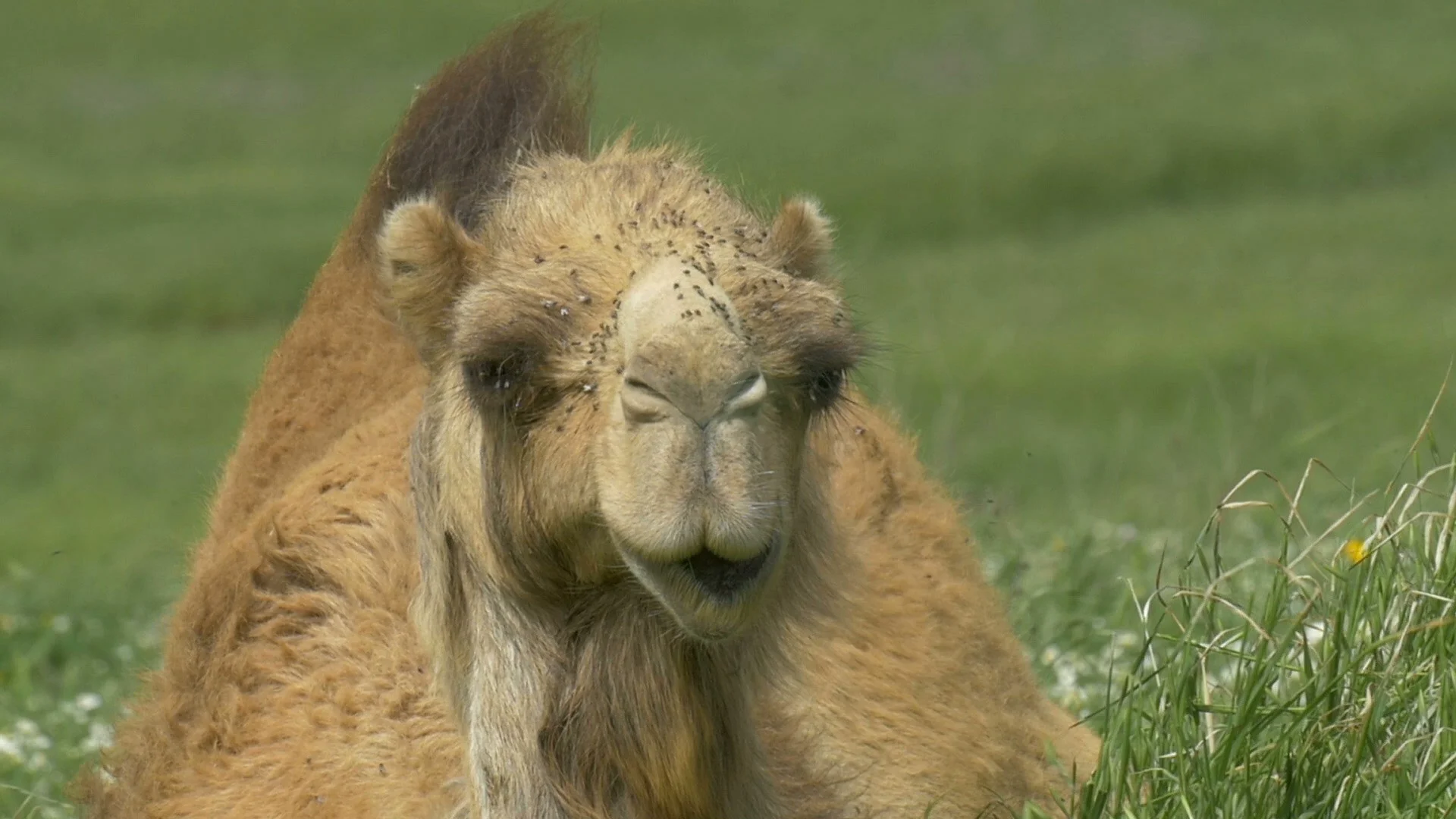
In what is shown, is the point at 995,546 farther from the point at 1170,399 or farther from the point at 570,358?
the point at 1170,399

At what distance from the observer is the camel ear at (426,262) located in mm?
3543

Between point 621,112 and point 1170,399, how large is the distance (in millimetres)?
10337

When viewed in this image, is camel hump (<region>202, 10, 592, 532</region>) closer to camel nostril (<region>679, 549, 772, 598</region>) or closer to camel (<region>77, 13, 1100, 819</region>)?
camel (<region>77, 13, 1100, 819</region>)

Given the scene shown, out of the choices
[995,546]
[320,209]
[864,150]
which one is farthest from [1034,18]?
[995,546]

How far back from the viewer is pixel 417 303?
11.8 ft

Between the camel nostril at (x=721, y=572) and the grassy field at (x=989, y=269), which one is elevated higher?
the grassy field at (x=989, y=269)

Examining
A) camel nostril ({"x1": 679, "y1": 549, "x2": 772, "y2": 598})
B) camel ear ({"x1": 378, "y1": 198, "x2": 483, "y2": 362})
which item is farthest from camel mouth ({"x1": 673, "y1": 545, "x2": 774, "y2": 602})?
camel ear ({"x1": 378, "y1": 198, "x2": 483, "y2": 362})

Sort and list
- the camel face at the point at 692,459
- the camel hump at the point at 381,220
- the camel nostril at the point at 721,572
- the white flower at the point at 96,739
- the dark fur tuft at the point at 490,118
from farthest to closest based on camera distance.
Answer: the white flower at the point at 96,739
the camel hump at the point at 381,220
the dark fur tuft at the point at 490,118
the camel nostril at the point at 721,572
the camel face at the point at 692,459

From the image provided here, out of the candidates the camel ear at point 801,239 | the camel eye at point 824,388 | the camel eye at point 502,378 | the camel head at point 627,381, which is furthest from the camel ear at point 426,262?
the camel eye at point 824,388

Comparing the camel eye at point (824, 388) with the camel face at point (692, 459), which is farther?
the camel eye at point (824, 388)

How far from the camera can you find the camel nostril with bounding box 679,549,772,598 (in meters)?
3.09

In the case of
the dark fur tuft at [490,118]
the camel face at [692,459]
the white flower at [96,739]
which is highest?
the dark fur tuft at [490,118]

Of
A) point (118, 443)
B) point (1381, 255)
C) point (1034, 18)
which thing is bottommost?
point (118, 443)

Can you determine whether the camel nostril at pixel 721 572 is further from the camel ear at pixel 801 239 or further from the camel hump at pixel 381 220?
the camel hump at pixel 381 220
